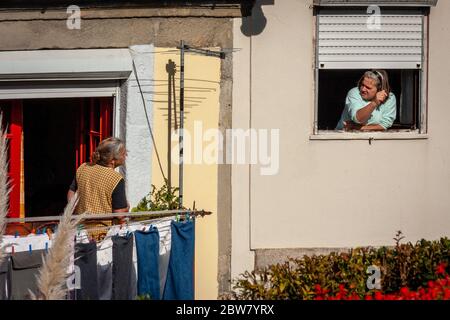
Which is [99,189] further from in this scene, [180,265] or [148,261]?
[180,265]

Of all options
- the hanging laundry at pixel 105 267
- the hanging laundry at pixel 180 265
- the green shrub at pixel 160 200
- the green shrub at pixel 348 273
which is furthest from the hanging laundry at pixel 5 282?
the green shrub at pixel 160 200

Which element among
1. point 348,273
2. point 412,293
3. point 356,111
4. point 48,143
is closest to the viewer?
point 412,293

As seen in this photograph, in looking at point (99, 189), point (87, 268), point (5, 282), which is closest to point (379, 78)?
point (99, 189)

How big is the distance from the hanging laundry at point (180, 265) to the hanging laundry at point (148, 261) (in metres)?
0.23

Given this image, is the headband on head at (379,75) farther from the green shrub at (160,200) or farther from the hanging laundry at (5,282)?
the hanging laundry at (5,282)

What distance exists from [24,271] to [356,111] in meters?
3.99

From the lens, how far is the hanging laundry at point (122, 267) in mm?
7938

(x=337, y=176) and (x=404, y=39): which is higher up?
(x=404, y=39)

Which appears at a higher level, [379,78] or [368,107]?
[379,78]

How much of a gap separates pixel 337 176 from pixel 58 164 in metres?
3.82

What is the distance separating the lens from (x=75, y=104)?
35.1ft

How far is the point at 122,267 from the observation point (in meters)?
7.97
